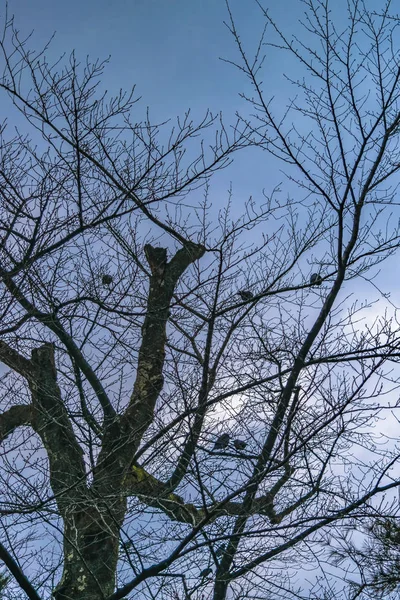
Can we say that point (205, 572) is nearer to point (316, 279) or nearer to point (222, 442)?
point (222, 442)

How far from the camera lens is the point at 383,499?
377cm

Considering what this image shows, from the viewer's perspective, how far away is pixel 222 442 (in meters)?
4.14

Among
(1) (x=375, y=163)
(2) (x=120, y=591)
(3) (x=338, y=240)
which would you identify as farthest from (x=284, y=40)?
(2) (x=120, y=591)

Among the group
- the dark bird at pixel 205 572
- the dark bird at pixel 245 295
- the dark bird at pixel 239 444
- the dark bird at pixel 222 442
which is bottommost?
the dark bird at pixel 205 572

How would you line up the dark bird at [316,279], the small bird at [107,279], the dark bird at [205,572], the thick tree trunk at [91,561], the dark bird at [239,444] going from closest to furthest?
1. the dark bird at [205,572]
2. the dark bird at [239,444]
3. the thick tree trunk at [91,561]
4. the small bird at [107,279]
5. the dark bird at [316,279]

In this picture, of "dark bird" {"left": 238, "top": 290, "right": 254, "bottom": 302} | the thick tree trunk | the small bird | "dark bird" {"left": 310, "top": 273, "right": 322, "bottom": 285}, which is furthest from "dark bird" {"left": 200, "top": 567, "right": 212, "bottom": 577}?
"dark bird" {"left": 310, "top": 273, "right": 322, "bottom": 285}

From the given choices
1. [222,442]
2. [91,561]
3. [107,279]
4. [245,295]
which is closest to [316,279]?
[245,295]

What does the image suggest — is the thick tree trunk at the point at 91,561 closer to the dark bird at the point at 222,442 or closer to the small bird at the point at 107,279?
the dark bird at the point at 222,442

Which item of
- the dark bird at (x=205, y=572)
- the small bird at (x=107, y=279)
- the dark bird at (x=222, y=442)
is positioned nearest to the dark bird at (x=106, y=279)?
the small bird at (x=107, y=279)

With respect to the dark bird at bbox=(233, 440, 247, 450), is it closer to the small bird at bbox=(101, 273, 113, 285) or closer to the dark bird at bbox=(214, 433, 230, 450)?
the dark bird at bbox=(214, 433, 230, 450)

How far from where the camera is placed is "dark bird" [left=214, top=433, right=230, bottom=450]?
4133 mm

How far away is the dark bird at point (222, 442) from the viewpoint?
4133mm

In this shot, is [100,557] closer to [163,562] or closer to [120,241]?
[163,562]

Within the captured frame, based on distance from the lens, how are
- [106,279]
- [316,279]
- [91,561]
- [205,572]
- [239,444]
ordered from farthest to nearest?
[316,279] < [106,279] < [91,561] < [239,444] < [205,572]
